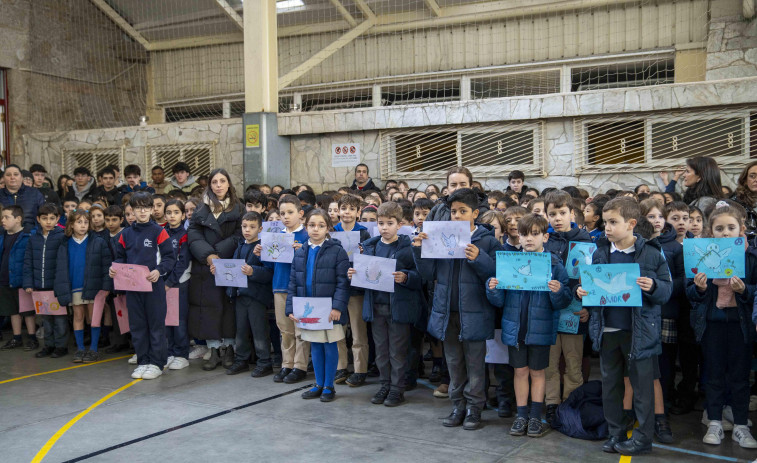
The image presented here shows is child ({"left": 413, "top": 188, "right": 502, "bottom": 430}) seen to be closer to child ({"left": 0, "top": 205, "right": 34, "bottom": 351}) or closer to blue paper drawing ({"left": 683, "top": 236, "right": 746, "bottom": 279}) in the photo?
blue paper drawing ({"left": 683, "top": 236, "right": 746, "bottom": 279})

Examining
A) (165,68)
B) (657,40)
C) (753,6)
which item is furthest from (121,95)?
(753,6)

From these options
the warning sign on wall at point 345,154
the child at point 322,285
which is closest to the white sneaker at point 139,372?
the child at point 322,285

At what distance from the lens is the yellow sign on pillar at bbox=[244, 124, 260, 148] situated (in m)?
12.5

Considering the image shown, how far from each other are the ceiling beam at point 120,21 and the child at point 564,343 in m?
14.2

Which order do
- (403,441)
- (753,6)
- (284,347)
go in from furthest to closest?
(753,6) < (284,347) < (403,441)

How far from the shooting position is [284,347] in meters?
6.54

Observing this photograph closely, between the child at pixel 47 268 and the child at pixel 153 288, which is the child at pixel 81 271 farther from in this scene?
the child at pixel 153 288

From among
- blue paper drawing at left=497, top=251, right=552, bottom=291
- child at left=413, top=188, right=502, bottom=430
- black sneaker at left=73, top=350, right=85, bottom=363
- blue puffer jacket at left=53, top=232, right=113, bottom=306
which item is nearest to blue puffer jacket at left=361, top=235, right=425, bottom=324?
child at left=413, top=188, right=502, bottom=430

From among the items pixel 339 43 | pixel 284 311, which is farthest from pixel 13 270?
pixel 339 43

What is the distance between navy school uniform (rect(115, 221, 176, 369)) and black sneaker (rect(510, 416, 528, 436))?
3.67 metres

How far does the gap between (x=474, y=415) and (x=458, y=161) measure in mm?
7073

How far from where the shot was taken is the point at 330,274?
19.1ft

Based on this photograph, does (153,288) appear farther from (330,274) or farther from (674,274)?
(674,274)

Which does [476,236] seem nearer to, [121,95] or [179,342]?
[179,342]
